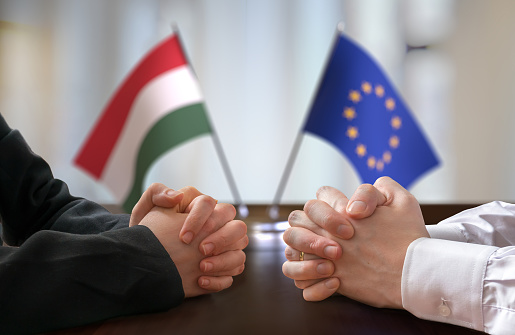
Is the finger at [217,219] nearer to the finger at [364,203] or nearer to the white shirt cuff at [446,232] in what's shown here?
the finger at [364,203]

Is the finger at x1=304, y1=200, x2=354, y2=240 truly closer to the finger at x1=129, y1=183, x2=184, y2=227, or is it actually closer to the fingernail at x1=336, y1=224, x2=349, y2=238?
the fingernail at x1=336, y1=224, x2=349, y2=238

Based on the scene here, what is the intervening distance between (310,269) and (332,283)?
0.04 m

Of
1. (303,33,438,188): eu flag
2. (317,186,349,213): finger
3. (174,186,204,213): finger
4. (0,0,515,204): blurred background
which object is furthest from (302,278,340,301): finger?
(0,0,515,204): blurred background

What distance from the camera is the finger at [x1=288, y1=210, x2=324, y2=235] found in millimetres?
704

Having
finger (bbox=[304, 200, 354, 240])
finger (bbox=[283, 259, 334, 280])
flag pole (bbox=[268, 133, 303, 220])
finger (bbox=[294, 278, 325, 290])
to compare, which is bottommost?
flag pole (bbox=[268, 133, 303, 220])

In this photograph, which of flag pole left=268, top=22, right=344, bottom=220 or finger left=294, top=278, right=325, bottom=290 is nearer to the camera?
finger left=294, top=278, right=325, bottom=290

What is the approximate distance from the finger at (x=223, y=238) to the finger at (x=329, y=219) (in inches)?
4.1

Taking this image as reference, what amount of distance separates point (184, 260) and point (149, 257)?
0.20 feet

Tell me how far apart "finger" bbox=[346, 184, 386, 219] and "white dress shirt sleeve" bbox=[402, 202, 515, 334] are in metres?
0.07

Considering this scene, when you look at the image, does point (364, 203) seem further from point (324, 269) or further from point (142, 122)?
point (142, 122)

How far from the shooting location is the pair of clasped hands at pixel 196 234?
2.10 feet

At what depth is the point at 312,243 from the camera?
68 cm

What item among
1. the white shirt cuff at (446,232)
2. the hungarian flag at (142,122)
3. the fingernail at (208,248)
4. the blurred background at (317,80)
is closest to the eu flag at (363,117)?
the hungarian flag at (142,122)

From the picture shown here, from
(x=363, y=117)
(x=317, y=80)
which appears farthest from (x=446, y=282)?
(x=317, y=80)
